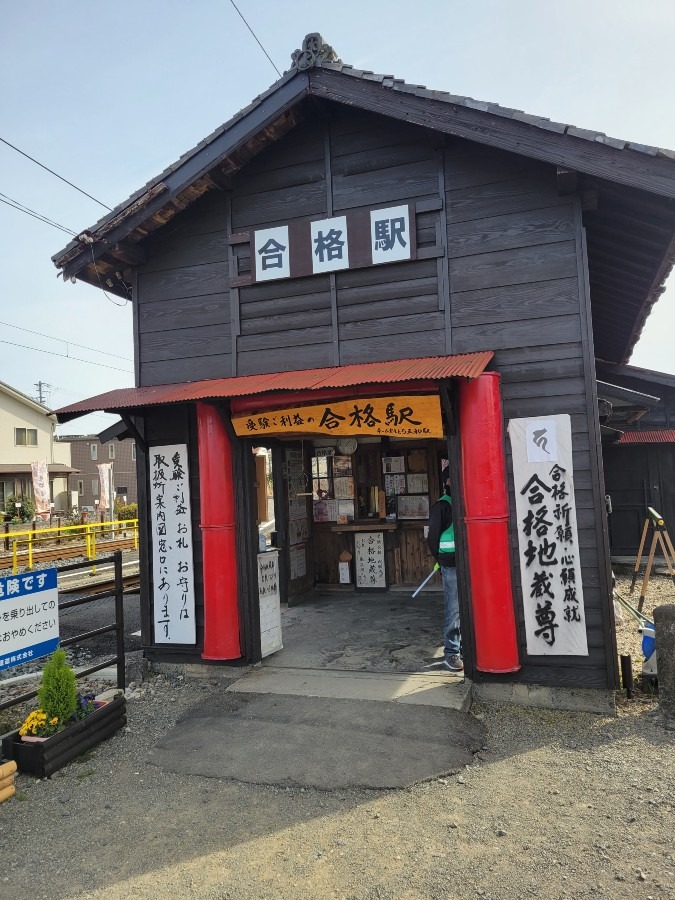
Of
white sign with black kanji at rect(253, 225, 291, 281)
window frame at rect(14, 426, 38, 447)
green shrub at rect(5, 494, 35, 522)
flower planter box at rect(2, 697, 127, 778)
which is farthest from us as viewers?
window frame at rect(14, 426, 38, 447)

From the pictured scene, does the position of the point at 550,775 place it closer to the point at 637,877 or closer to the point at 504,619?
the point at 637,877

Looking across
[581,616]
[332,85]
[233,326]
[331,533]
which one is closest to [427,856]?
[581,616]

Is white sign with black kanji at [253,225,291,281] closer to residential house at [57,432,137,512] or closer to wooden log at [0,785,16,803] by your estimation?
wooden log at [0,785,16,803]

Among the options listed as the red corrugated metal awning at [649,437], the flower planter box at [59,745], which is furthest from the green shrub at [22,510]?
the flower planter box at [59,745]

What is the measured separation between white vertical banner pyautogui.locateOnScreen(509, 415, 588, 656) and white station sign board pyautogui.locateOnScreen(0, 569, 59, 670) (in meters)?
4.48

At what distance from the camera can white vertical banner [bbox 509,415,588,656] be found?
555 cm

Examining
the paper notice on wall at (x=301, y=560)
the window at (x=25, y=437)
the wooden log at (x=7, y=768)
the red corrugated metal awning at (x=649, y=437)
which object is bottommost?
the wooden log at (x=7, y=768)

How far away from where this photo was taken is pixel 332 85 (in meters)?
6.08

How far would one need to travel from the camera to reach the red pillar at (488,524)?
557cm

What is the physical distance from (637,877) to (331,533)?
8023 millimetres

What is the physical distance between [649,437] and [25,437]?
3868 centimetres

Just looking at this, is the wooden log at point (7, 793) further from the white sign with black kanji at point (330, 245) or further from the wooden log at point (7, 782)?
the white sign with black kanji at point (330, 245)

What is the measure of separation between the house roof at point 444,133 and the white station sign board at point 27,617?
12.6 ft

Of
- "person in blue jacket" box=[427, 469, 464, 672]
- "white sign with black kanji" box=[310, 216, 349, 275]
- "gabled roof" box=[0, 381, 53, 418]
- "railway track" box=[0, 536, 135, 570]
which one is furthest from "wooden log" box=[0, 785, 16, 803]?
"gabled roof" box=[0, 381, 53, 418]
